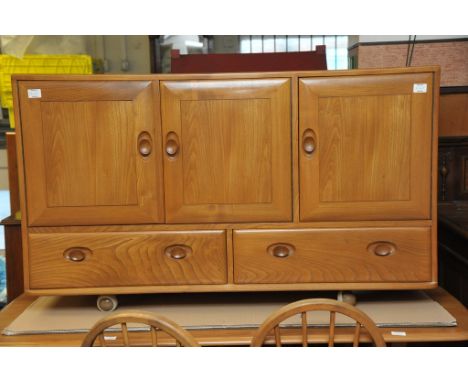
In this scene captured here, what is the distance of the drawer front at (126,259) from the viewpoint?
142cm

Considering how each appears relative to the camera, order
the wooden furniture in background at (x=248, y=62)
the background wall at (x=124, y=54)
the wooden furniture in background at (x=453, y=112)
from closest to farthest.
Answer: the wooden furniture in background at (x=248, y=62)
the wooden furniture in background at (x=453, y=112)
the background wall at (x=124, y=54)

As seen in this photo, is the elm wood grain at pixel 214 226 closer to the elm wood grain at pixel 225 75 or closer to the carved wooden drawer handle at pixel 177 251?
the carved wooden drawer handle at pixel 177 251

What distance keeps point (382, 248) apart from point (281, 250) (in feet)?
0.92

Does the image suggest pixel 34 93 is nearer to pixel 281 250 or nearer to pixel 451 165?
pixel 281 250

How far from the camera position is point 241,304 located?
1.55 m

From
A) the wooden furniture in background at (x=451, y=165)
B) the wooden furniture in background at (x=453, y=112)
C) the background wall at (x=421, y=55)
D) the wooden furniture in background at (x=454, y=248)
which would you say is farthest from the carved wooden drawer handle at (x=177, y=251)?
the background wall at (x=421, y=55)

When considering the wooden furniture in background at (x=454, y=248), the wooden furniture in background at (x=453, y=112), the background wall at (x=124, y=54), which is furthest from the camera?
the background wall at (x=124, y=54)

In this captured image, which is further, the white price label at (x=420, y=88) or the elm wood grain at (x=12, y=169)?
the elm wood grain at (x=12, y=169)

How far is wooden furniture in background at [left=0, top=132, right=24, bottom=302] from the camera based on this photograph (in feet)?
6.04

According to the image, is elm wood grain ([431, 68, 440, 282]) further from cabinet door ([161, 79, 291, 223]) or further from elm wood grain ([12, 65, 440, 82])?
cabinet door ([161, 79, 291, 223])

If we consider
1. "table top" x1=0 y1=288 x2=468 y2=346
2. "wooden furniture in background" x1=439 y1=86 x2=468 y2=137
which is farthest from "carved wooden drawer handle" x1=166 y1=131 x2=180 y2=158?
"wooden furniture in background" x1=439 y1=86 x2=468 y2=137
